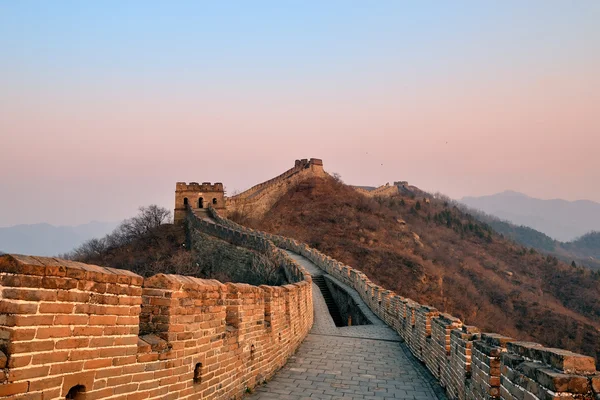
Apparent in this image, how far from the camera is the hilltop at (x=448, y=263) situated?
3519 cm

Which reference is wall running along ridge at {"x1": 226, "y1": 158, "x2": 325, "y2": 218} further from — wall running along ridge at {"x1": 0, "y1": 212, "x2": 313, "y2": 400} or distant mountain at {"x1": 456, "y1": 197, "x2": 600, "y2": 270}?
distant mountain at {"x1": 456, "y1": 197, "x2": 600, "y2": 270}

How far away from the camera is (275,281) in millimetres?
23344

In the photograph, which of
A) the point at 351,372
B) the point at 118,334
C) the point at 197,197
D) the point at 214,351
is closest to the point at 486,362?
the point at 214,351

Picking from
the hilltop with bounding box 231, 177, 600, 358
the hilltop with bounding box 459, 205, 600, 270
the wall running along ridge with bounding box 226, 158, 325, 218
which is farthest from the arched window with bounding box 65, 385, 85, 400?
the hilltop with bounding box 459, 205, 600, 270

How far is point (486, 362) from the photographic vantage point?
5055 mm

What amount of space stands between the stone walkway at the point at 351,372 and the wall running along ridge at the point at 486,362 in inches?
14.9

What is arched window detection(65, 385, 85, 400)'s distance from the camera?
11.8 ft

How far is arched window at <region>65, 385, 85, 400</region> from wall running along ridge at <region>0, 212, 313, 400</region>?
0.02 metres

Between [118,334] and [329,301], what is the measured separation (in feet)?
59.0

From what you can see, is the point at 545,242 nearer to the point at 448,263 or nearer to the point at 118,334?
the point at 448,263

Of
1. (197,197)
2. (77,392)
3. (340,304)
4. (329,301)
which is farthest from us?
(197,197)

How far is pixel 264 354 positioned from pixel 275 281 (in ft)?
50.5

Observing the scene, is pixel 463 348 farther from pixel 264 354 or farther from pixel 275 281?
pixel 275 281

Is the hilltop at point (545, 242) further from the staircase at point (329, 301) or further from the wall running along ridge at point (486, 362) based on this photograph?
the wall running along ridge at point (486, 362)
